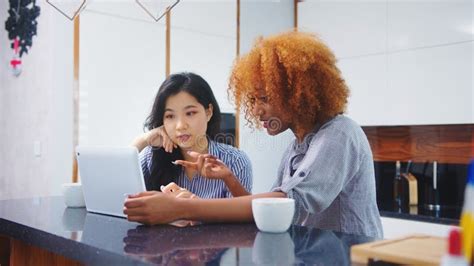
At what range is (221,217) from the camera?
1146mm

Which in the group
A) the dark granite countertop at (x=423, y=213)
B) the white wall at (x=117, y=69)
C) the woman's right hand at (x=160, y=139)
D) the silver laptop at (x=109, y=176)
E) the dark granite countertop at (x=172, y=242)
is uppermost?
the white wall at (x=117, y=69)

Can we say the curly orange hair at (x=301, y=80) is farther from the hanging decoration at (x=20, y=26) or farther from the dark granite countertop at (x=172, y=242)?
the hanging decoration at (x=20, y=26)

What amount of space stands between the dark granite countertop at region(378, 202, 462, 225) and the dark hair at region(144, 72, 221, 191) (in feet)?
4.59

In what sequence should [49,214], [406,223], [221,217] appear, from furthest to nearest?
[406,223]
[49,214]
[221,217]

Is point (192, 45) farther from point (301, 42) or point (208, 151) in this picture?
point (301, 42)

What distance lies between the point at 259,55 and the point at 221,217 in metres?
0.55

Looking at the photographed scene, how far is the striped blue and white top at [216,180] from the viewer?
1.82m

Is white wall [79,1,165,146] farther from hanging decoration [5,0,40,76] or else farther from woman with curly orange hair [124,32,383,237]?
woman with curly orange hair [124,32,383,237]

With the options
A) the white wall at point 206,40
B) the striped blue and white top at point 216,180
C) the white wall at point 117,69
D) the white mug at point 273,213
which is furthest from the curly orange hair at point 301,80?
the white wall at point 206,40

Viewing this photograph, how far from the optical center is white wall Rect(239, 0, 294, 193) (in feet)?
11.9

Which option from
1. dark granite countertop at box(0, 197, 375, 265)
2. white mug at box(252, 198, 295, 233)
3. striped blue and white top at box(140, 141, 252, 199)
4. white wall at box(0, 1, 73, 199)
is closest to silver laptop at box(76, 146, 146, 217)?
dark granite countertop at box(0, 197, 375, 265)

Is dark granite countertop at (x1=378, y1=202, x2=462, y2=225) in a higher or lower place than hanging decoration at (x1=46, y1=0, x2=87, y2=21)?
lower

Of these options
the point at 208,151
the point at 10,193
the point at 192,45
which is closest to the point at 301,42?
the point at 208,151

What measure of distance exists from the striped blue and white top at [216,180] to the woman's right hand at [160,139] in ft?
0.14
